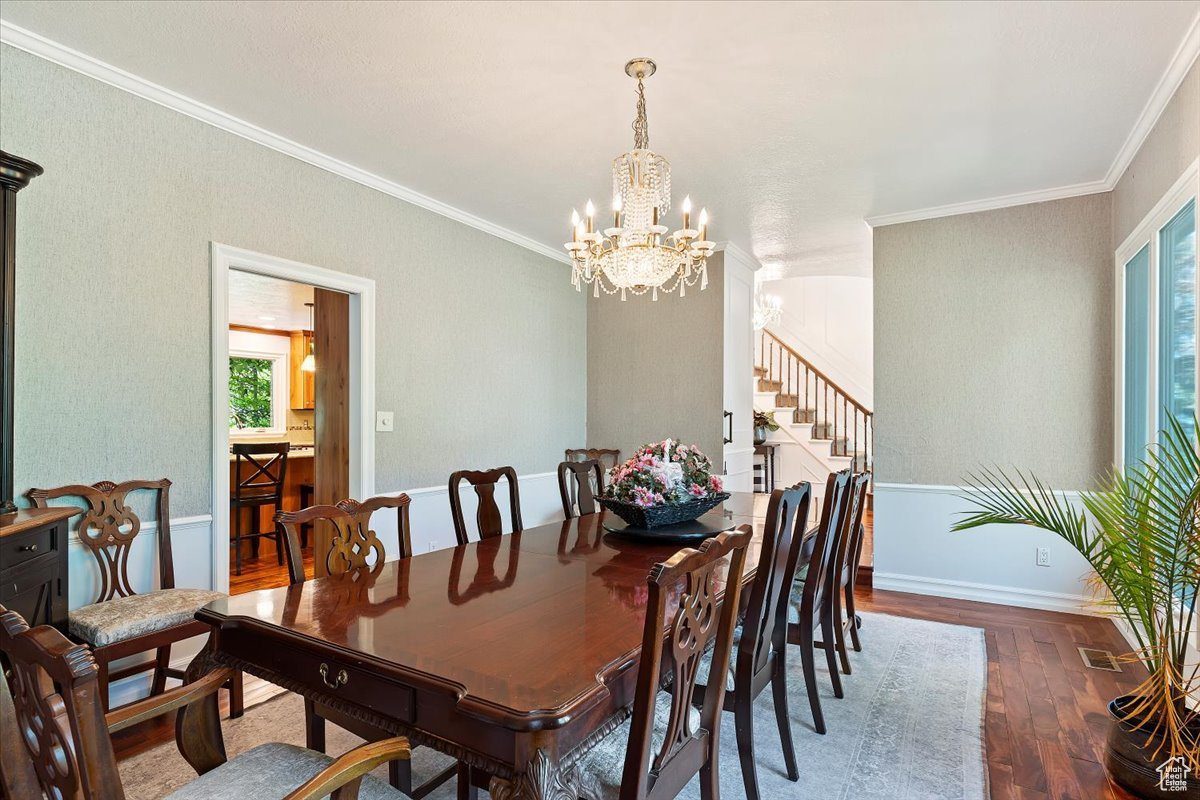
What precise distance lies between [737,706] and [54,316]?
2.84m

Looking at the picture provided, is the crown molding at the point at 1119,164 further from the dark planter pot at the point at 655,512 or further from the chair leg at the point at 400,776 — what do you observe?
the chair leg at the point at 400,776

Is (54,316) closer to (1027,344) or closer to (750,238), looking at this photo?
(750,238)

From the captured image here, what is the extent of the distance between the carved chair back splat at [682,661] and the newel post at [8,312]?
2157mm

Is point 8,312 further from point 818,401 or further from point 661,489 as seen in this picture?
point 818,401

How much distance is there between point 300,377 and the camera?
28.4ft

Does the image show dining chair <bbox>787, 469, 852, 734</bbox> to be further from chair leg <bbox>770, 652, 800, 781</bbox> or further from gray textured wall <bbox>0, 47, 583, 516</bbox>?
gray textured wall <bbox>0, 47, 583, 516</bbox>

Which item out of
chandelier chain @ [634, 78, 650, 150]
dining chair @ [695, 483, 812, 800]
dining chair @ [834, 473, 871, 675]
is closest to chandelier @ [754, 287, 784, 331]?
dining chair @ [834, 473, 871, 675]

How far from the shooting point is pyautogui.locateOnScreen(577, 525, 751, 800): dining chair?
124cm

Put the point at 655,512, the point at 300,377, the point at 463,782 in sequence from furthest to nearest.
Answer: the point at 300,377
the point at 655,512
the point at 463,782

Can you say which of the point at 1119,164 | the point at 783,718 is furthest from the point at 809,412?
the point at 783,718

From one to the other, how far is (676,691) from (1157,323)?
3240mm

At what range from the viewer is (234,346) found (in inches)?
317

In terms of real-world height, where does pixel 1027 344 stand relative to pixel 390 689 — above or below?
above

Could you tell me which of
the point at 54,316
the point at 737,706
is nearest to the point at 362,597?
the point at 737,706
